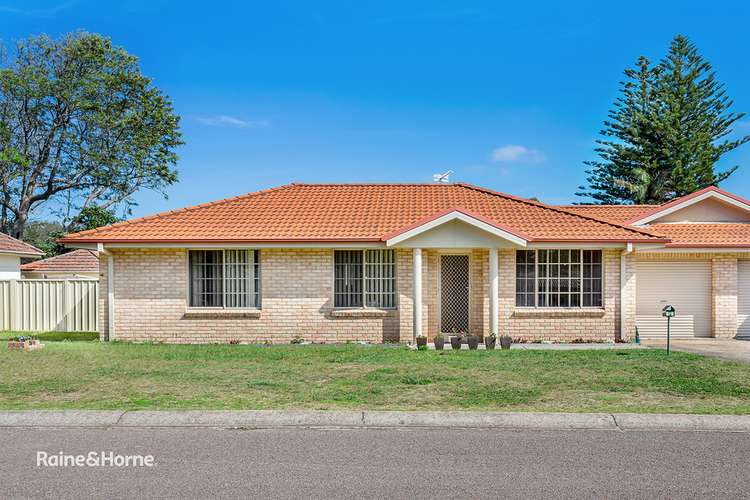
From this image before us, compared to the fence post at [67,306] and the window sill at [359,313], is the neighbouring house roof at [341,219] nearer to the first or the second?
the window sill at [359,313]

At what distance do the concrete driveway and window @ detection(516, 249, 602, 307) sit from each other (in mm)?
1961

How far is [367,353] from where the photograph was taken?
12844mm

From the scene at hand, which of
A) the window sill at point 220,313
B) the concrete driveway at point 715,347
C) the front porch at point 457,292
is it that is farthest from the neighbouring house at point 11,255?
the concrete driveway at point 715,347

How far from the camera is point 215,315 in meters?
15.3

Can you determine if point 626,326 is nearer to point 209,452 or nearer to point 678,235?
point 678,235

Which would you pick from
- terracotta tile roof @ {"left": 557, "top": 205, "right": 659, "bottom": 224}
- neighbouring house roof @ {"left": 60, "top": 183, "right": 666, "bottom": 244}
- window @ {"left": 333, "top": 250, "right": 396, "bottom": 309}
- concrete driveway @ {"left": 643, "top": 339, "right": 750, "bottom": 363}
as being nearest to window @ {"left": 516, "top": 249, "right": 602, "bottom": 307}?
neighbouring house roof @ {"left": 60, "top": 183, "right": 666, "bottom": 244}

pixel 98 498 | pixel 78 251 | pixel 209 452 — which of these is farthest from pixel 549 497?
pixel 78 251

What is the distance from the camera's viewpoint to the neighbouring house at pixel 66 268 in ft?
88.1

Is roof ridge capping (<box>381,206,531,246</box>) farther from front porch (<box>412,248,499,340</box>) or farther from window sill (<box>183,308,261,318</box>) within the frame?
window sill (<box>183,308,261,318</box>)

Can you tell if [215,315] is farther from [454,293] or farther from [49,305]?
[49,305]

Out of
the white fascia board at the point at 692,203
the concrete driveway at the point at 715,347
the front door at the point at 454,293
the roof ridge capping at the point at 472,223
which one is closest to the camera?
the concrete driveway at the point at 715,347

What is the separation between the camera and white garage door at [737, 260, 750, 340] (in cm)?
1666

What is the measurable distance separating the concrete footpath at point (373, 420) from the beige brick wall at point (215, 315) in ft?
25.5

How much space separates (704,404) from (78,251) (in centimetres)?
2787
